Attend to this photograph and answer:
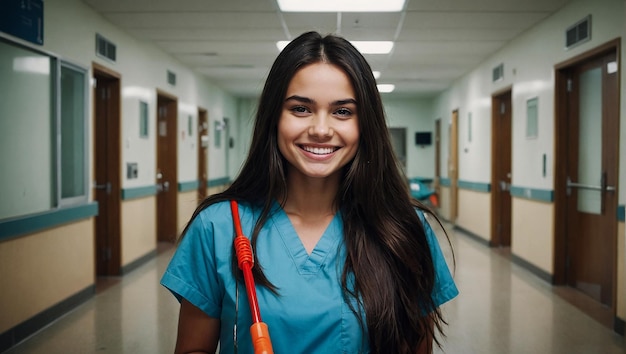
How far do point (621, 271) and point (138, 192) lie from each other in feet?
14.4

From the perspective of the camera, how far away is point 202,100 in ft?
28.8

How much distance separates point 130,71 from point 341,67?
4.89m

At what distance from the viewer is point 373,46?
6.47 meters

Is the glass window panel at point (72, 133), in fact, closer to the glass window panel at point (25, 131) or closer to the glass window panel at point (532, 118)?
the glass window panel at point (25, 131)

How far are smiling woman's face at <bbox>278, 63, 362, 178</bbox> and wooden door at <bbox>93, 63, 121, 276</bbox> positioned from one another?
452 cm

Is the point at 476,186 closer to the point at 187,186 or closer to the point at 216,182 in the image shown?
the point at 187,186

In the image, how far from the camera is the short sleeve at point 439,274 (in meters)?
1.26

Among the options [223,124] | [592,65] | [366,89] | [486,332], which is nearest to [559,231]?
[592,65]

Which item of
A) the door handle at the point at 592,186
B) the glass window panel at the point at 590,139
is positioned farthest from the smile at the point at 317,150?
the glass window panel at the point at 590,139

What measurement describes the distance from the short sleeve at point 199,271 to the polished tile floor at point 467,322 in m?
2.34

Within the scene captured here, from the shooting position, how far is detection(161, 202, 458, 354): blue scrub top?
3.57 ft

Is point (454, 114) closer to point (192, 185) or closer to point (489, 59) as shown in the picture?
point (489, 59)

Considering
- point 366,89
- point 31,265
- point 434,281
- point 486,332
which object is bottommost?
point 486,332

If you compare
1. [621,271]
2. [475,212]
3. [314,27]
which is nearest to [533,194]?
[621,271]
